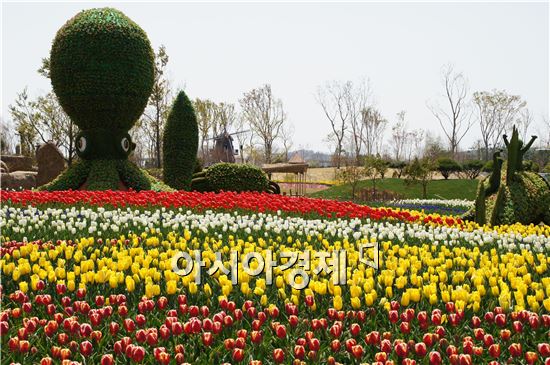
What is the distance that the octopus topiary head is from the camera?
1393 centimetres

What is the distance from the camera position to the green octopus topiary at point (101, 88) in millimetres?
13914

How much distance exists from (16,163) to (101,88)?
1771cm

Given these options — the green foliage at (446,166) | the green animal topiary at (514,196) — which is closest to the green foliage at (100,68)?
the green animal topiary at (514,196)

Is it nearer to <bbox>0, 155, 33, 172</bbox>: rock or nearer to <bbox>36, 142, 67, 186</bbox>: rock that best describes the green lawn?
<bbox>36, 142, 67, 186</bbox>: rock

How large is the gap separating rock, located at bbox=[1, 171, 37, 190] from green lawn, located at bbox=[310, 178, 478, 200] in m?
12.5

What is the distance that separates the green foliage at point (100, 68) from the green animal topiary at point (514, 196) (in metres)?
9.76

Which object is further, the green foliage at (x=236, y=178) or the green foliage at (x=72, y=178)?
the green foliage at (x=236, y=178)

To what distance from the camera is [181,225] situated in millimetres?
7176

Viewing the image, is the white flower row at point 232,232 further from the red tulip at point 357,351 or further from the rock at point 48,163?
the rock at point 48,163

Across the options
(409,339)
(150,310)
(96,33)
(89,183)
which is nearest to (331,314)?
(409,339)

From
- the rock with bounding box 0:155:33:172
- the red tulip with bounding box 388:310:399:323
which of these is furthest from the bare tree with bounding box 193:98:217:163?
the red tulip with bounding box 388:310:399:323

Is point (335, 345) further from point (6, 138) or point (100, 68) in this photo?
point (6, 138)

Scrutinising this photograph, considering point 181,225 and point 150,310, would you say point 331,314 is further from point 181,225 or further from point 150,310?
point 181,225

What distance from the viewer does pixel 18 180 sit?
1983 centimetres
